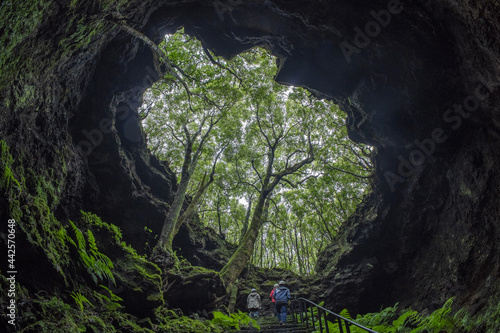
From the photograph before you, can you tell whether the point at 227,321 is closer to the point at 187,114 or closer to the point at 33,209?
the point at 33,209

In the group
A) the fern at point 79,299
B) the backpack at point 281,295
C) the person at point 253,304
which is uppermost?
the fern at point 79,299

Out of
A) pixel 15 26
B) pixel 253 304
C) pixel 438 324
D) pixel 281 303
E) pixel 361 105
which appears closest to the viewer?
pixel 15 26

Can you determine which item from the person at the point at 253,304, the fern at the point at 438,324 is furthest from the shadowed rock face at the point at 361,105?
the person at the point at 253,304

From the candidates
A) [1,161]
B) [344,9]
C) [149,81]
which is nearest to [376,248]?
[344,9]

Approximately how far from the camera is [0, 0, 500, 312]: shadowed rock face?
16.8 ft

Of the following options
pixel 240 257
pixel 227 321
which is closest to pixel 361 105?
pixel 227 321

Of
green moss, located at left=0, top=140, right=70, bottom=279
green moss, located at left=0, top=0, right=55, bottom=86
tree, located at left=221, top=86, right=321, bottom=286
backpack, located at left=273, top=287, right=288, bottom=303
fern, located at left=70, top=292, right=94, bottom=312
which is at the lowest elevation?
backpack, located at left=273, top=287, right=288, bottom=303

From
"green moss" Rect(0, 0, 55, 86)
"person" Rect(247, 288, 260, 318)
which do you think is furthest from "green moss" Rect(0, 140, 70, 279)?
"person" Rect(247, 288, 260, 318)

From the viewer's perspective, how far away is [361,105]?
29.3ft

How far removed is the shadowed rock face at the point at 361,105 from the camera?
5.11 metres

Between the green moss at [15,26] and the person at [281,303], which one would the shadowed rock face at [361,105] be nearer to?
the green moss at [15,26]

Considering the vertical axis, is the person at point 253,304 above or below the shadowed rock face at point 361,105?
below

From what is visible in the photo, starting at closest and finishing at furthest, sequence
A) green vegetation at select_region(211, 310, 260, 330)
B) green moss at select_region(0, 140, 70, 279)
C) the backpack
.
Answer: green moss at select_region(0, 140, 70, 279), green vegetation at select_region(211, 310, 260, 330), the backpack

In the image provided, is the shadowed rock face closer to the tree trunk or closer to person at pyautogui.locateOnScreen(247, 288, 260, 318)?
the tree trunk
